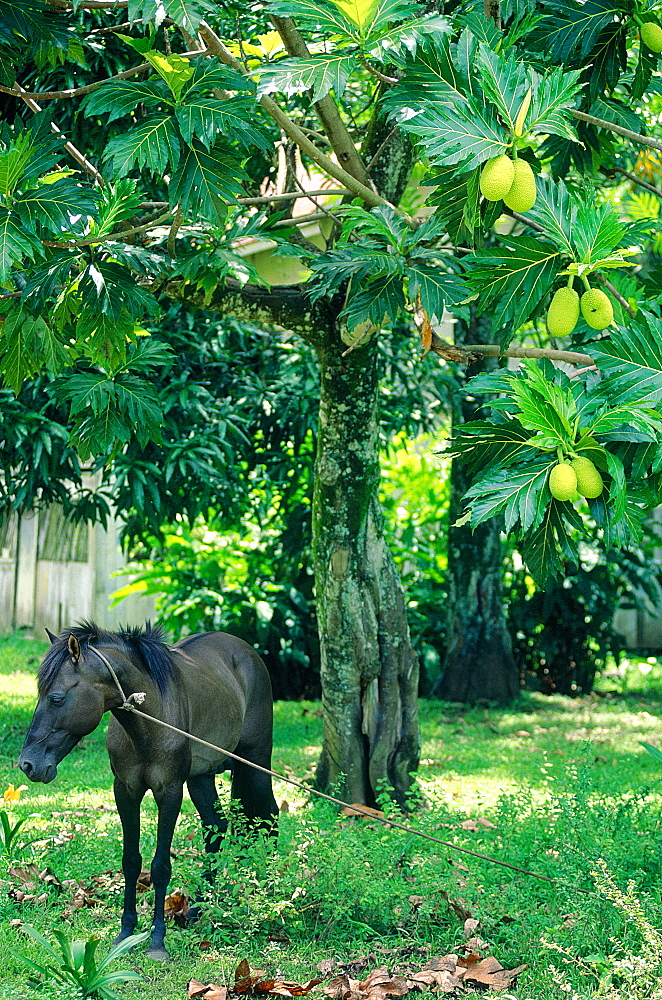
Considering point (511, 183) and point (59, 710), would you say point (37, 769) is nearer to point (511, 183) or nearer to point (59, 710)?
point (59, 710)

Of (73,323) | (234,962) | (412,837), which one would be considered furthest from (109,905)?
(73,323)

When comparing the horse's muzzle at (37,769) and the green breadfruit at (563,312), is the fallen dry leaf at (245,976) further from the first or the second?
the green breadfruit at (563,312)

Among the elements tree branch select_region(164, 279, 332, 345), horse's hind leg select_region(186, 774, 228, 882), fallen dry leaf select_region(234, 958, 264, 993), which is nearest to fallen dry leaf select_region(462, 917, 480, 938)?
fallen dry leaf select_region(234, 958, 264, 993)

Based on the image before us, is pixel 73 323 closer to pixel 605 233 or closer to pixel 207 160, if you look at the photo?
pixel 207 160

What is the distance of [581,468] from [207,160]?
1.81m

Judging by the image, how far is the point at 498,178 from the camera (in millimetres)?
2889

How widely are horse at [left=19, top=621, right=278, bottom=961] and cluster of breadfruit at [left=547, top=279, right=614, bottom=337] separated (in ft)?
7.33

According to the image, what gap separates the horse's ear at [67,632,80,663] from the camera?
158 inches

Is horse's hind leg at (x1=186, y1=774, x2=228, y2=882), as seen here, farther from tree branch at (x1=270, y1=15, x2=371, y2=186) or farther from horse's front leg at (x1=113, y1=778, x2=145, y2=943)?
tree branch at (x1=270, y1=15, x2=371, y2=186)

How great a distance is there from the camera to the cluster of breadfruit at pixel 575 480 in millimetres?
2762

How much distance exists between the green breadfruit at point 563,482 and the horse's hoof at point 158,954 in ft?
8.71

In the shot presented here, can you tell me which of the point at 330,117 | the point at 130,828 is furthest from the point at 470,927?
the point at 330,117

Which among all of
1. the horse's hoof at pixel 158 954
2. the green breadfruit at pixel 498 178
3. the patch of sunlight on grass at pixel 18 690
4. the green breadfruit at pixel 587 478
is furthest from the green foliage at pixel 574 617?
the green breadfruit at pixel 498 178

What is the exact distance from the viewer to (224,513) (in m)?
8.55
